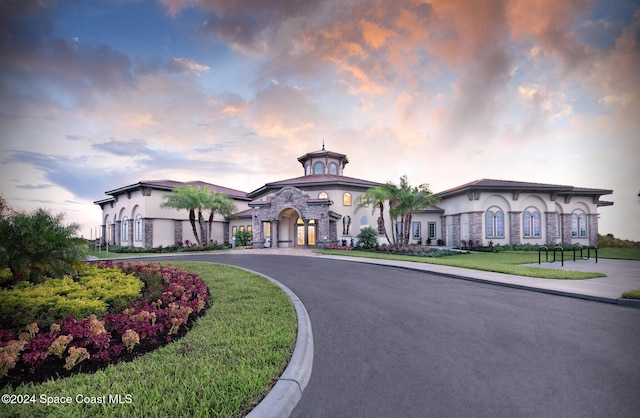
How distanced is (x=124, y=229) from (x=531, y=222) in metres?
46.7

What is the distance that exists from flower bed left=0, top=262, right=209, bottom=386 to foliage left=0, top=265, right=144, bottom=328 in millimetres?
626

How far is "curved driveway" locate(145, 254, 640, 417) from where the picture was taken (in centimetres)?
318

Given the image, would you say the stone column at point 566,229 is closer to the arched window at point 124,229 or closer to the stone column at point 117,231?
the arched window at point 124,229

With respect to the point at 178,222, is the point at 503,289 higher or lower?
lower

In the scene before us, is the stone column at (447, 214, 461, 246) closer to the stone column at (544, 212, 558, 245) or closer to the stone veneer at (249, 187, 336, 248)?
the stone column at (544, 212, 558, 245)

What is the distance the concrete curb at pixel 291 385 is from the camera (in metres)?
2.97

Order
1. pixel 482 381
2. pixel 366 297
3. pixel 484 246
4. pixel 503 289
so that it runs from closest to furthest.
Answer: pixel 482 381 → pixel 366 297 → pixel 503 289 → pixel 484 246

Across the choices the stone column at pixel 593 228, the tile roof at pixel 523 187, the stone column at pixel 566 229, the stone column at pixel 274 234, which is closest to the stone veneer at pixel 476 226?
the tile roof at pixel 523 187

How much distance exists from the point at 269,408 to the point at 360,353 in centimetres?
194

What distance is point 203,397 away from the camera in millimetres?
3143

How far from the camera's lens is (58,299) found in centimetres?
591

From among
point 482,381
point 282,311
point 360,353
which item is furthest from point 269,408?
point 282,311

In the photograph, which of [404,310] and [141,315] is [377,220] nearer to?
[404,310]

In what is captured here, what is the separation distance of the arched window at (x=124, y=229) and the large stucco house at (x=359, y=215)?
0.12 metres
